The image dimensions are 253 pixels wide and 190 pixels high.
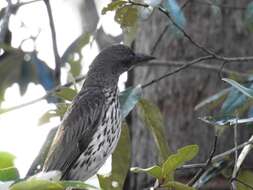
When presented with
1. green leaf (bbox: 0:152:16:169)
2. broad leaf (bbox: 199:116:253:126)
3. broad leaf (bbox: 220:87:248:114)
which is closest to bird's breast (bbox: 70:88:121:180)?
broad leaf (bbox: 220:87:248:114)

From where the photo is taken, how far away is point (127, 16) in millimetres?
4320

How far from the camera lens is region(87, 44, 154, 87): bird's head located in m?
4.99

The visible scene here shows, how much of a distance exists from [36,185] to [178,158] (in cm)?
67

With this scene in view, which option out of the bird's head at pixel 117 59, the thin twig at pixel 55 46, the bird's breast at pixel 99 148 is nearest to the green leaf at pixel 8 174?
the bird's breast at pixel 99 148

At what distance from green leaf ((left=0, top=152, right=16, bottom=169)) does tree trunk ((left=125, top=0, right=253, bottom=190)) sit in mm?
2401

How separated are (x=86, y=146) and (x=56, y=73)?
19.3 inches

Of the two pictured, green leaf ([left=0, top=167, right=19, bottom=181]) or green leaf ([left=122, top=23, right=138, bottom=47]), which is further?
green leaf ([left=122, top=23, right=138, bottom=47])

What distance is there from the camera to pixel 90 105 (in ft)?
15.6

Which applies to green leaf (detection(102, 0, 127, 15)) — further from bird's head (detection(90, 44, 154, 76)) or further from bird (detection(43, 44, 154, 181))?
bird's head (detection(90, 44, 154, 76))

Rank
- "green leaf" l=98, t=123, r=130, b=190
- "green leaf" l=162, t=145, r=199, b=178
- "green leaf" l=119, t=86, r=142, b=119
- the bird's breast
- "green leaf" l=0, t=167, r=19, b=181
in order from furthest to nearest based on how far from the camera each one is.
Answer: the bird's breast
"green leaf" l=119, t=86, r=142, b=119
"green leaf" l=98, t=123, r=130, b=190
"green leaf" l=162, t=145, r=199, b=178
"green leaf" l=0, t=167, r=19, b=181

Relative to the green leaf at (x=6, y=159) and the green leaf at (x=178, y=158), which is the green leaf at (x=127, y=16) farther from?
the green leaf at (x=6, y=159)

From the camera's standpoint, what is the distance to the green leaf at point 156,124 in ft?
13.4

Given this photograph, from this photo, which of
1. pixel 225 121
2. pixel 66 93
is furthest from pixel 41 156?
pixel 225 121

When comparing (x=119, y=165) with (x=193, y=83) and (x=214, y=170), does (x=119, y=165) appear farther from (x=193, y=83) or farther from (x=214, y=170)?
(x=193, y=83)
